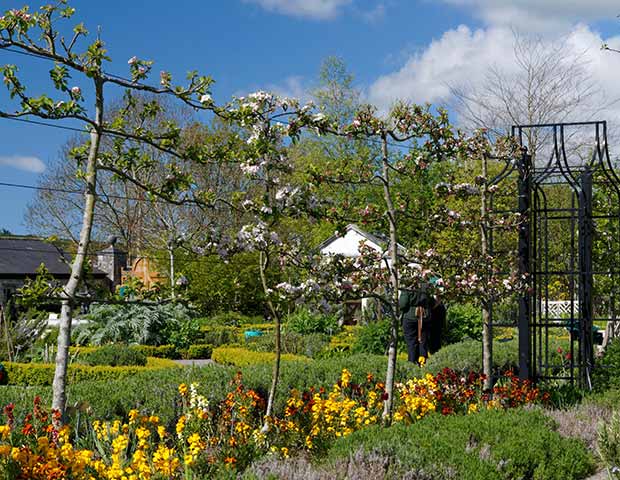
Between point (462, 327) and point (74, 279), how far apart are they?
33.8 ft

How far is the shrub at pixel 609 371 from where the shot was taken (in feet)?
24.6

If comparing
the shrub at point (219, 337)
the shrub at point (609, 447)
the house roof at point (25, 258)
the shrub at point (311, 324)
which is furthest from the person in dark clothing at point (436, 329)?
the house roof at point (25, 258)

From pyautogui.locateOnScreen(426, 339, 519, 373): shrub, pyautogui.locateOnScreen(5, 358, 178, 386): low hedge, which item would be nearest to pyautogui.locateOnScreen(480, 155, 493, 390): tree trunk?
pyautogui.locateOnScreen(426, 339, 519, 373): shrub

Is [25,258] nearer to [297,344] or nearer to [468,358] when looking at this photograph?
[297,344]

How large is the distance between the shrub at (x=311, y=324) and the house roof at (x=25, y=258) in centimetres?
1522

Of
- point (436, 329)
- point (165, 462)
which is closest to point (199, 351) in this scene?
point (436, 329)

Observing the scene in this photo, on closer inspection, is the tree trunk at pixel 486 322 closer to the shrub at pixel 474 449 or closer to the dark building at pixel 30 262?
the shrub at pixel 474 449

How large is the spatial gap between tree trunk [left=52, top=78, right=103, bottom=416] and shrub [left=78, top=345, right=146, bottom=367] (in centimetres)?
799

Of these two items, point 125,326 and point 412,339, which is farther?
point 125,326

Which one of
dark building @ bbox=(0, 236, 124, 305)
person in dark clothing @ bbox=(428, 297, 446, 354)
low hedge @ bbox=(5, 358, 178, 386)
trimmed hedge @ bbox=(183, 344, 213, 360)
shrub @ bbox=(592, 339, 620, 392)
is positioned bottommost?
low hedge @ bbox=(5, 358, 178, 386)

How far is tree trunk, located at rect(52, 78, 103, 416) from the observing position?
4.56 metres

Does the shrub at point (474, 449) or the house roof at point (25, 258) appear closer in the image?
the shrub at point (474, 449)

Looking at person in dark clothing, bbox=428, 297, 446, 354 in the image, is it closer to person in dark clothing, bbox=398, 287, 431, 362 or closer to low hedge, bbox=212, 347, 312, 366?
person in dark clothing, bbox=398, 287, 431, 362

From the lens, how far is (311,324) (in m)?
17.0
